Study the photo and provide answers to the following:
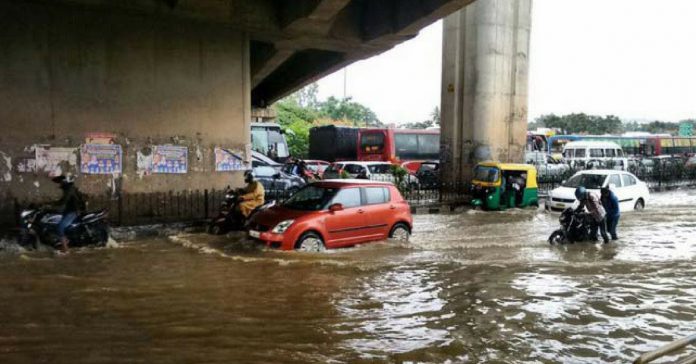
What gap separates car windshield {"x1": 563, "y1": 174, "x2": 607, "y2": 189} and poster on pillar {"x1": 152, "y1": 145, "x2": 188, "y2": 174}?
40.5ft

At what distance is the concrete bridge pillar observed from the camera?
21.1m

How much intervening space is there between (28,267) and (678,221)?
55.7 ft

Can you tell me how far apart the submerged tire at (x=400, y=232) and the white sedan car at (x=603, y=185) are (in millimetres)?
7736

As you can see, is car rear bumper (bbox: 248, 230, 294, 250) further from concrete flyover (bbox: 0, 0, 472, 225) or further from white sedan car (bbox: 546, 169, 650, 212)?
white sedan car (bbox: 546, 169, 650, 212)

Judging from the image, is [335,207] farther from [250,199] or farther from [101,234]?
[101,234]

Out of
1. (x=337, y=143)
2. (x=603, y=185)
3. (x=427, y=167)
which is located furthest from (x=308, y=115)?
(x=603, y=185)

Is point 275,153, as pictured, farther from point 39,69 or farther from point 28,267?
point 28,267

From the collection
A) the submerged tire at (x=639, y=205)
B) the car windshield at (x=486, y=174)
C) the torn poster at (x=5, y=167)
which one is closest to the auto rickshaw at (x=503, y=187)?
the car windshield at (x=486, y=174)

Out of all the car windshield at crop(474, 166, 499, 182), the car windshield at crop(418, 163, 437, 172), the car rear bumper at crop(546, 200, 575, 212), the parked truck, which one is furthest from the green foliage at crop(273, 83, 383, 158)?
the car rear bumper at crop(546, 200, 575, 212)

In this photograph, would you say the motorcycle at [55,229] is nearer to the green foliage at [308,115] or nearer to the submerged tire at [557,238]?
the submerged tire at [557,238]

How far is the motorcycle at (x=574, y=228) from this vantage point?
1162 cm

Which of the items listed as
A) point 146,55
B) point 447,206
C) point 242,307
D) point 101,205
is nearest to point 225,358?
point 242,307

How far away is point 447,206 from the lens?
1852 centimetres

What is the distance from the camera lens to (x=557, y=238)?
11.9 metres
